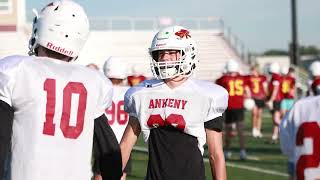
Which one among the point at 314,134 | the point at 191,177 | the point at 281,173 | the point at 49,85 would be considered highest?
the point at 49,85

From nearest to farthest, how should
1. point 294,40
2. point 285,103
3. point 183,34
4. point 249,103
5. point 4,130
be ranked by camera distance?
point 4,130
point 183,34
point 285,103
point 249,103
point 294,40

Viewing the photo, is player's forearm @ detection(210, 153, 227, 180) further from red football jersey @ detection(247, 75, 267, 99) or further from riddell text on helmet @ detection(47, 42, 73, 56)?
red football jersey @ detection(247, 75, 267, 99)

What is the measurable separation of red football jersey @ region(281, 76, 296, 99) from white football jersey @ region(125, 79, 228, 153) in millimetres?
12077

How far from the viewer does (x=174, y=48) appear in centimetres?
485

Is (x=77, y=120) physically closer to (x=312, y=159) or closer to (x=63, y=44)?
(x=63, y=44)

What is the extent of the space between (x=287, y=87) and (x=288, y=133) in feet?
43.6

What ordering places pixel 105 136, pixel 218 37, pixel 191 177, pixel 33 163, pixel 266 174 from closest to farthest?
1. pixel 33 163
2. pixel 105 136
3. pixel 191 177
4. pixel 266 174
5. pixel 218 37

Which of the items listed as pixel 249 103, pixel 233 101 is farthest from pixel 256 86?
pixel 233 101

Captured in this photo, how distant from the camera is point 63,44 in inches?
143

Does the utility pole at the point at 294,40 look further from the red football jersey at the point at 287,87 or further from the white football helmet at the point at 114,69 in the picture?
the white football helmet at the point at 114,69

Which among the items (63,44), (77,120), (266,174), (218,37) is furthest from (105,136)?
(218,37)

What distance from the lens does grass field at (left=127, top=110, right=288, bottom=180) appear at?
35.6ft

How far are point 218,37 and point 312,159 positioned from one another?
123 feet

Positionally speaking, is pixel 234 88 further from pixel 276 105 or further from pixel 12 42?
pixel 12 42
